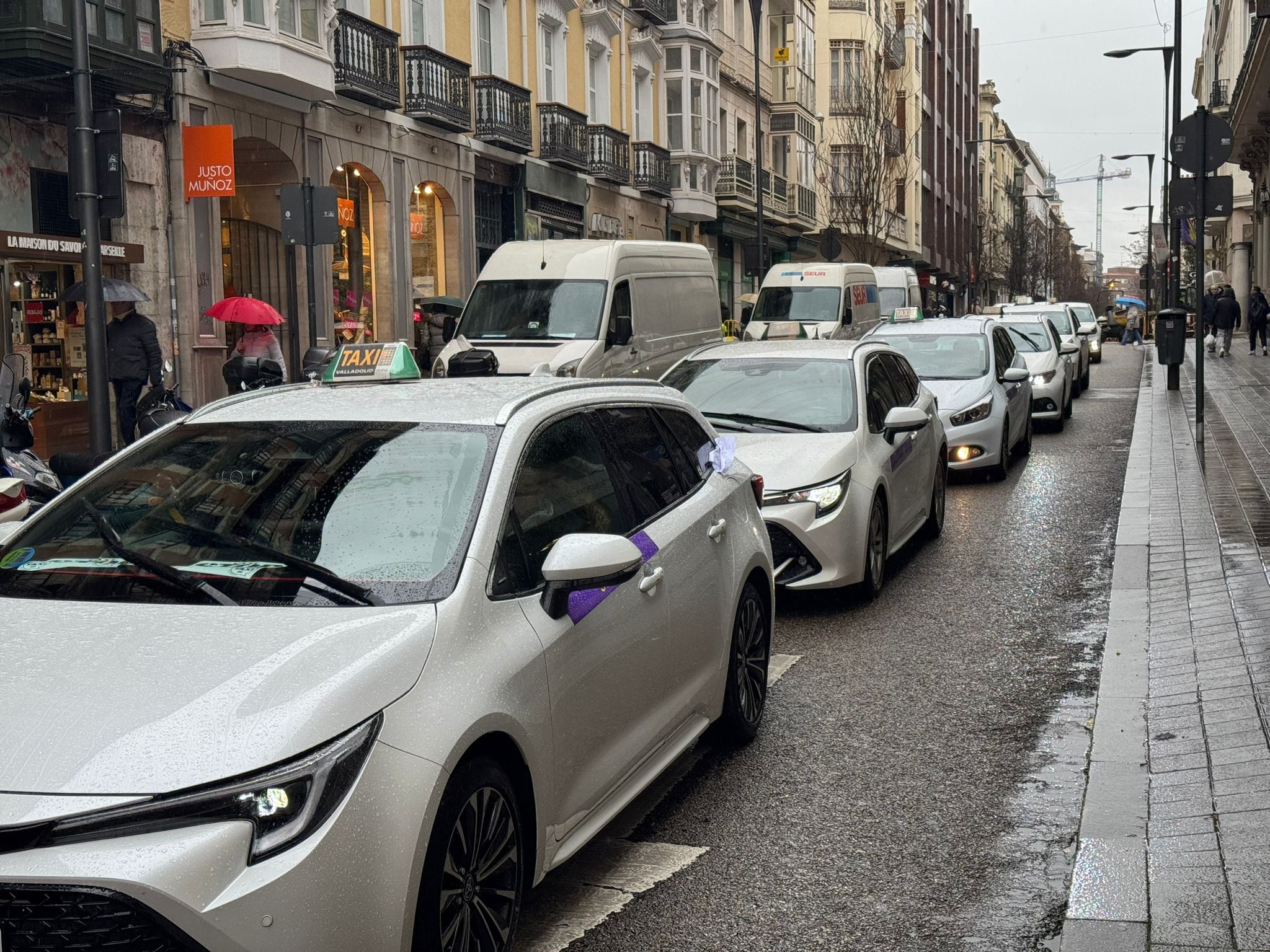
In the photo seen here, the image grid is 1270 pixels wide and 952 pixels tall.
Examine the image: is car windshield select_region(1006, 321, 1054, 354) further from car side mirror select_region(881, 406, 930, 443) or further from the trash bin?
car side mirror select_region(881, 406, 930, 443)

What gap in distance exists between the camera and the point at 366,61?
2322cm

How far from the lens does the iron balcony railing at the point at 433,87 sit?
24.8 meters

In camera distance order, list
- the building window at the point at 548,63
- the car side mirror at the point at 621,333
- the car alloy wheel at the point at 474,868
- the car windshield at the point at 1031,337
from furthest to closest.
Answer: the building window at the point at 548,63
the car windshield at the point at 1031,337
the car side mirror at the point at 621,333
the car alloy wheel at the point at 474,868

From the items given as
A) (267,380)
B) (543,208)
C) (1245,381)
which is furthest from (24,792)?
(543,208)

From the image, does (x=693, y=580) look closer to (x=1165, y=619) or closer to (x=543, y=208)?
(x=1165, y=619)

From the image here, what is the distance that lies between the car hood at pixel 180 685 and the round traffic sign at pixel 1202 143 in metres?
14.0

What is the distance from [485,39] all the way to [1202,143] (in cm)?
1626

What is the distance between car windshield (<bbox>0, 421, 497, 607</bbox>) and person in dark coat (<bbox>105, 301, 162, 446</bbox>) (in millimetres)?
11717

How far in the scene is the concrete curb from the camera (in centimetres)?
394

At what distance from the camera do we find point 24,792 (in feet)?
9.33

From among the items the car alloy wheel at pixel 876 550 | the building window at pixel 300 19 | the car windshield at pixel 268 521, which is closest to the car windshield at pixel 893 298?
the building window at pixel 300 19

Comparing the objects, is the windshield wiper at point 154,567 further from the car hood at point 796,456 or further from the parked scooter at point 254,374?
the parked scooter at point 254,374

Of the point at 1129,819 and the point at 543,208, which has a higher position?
the point at 543,208

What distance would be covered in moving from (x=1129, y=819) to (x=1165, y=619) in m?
3.11
